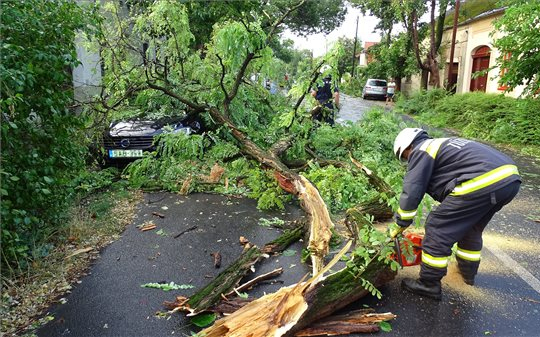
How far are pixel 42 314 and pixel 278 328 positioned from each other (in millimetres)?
1802

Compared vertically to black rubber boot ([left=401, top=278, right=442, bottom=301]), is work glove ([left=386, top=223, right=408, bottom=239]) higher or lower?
higher

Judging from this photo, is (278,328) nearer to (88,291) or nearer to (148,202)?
(88,291)

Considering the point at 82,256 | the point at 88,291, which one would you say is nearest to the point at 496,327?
the point at 88,291

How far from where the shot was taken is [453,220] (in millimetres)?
3004

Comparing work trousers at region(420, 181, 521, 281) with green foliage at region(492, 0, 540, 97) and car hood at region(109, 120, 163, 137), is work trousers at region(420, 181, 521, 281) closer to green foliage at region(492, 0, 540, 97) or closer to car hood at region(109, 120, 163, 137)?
car hood at region(109, 120, 163, 137)

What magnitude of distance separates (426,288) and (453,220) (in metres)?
0.59

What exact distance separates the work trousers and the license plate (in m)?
4.84

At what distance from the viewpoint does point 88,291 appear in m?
3.21

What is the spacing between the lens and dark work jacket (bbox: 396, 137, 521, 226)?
292 centimetres

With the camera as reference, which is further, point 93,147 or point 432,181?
point 93,147

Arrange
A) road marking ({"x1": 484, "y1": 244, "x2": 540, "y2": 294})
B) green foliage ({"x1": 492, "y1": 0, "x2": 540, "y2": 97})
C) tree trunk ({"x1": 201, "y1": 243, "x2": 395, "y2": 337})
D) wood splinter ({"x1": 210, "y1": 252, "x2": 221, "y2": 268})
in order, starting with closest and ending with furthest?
tree trunk ({"x1": 201, "y1": 243, "x2": 395, "y2": 337})
road marking ({"x1": 484, "y1": 244, "x2": 540, "y2": 294})
wood splinter ({"x1": 210, "y1": 252, "x2": 221, "y2": 268})
green foliage ({"x1": 492, "y1": 0, "x2": 540, "y2": 97})

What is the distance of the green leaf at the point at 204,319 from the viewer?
2.72 metres

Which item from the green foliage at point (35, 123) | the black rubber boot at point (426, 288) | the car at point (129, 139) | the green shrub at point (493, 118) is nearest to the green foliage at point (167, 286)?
the green foliage at point (35, 123)

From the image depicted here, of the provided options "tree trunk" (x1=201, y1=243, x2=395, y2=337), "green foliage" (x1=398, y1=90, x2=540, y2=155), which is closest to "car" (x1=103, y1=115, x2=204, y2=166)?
"tree trunk" (x1=201, y1=243, x2=395, y2=337)
